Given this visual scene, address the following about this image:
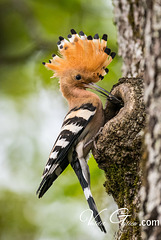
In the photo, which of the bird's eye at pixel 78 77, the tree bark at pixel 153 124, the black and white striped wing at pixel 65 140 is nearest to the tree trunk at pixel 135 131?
the tree bark at pixel 153 124

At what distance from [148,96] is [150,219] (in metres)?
0.56

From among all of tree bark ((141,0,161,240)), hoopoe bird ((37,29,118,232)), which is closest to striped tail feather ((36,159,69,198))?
hoopoe bird ((37,29,118,232))

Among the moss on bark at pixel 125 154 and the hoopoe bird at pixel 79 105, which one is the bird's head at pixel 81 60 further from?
the moss on bark at pixel 125 154

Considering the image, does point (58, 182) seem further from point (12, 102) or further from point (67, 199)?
point (12, 102)

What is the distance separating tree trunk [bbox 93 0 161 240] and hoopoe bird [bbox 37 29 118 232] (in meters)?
0.22

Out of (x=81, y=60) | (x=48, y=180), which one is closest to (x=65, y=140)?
(x=48, y=180)

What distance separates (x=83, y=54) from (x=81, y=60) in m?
0.08

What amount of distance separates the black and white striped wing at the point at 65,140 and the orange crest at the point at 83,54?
1.37ft

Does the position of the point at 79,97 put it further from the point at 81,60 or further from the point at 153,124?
the point at 153,124

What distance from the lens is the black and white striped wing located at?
9.59ft

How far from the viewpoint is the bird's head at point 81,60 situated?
10.6ft

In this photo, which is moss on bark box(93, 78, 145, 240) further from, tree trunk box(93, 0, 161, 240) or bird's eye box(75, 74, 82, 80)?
bird's eye box(75, 74, 82, 80)

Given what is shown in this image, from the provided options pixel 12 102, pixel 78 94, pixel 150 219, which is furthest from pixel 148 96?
pixel 12 102

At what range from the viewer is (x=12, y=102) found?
538 cm
